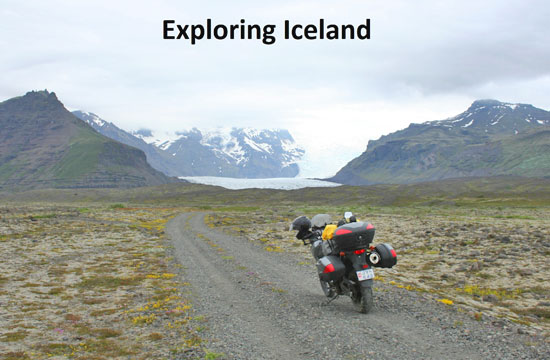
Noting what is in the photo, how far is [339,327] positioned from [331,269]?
1.57 metres

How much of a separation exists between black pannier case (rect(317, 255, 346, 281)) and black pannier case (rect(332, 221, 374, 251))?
425mm

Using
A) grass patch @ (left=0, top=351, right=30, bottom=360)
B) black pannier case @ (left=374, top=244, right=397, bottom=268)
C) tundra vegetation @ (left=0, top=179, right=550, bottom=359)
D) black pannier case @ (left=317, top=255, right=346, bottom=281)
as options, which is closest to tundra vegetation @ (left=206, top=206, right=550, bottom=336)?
tundra vegetation @ (left=0, top=179, right=550, bottom=359)

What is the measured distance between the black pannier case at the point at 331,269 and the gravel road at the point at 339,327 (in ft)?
3.67

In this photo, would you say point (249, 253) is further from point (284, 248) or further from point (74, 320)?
point (74, 320)

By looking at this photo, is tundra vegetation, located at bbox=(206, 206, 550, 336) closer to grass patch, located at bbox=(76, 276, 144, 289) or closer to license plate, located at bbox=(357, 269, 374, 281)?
license plate, located at bbox=(357, 269, 374, 281)

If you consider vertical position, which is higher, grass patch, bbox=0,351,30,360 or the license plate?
the license plate

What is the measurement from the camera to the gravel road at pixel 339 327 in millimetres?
8281

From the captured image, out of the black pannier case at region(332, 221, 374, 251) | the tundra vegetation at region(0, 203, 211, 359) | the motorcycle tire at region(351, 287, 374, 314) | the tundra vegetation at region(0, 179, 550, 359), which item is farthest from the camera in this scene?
the motorcycle tire at region(351, 287, 374, 314)

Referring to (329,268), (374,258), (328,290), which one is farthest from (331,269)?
(328,290)

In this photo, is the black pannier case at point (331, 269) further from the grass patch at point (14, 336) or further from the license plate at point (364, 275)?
the grass patch at point (14, 336)

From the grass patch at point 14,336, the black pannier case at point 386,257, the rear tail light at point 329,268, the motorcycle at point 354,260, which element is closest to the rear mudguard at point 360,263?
the motorcycle at point 354,260

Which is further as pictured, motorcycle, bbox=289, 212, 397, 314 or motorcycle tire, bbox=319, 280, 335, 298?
motorcycle tire, bbox=319, 280, 335, 298

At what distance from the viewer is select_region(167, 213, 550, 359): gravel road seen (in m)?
8.28

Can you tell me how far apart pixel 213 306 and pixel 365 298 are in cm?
480
